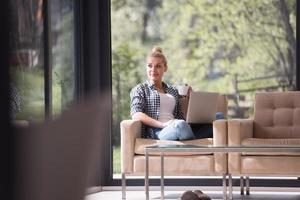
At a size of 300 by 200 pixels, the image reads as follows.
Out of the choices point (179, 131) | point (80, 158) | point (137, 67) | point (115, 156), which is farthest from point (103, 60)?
point (80, 158)

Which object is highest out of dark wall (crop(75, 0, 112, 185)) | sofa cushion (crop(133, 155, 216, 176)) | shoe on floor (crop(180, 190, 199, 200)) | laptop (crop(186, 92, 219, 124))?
dark wall (crop(75, 0, 112, 185))

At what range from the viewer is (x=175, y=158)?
225 inches

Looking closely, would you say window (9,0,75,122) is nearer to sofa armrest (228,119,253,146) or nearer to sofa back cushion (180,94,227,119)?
sofa back cushion (180,94,227,119)

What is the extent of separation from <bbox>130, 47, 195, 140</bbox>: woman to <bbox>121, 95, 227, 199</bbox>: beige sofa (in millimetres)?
86

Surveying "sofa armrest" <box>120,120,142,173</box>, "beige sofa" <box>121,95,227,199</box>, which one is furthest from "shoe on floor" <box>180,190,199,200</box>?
"sofa armrest" <box>120,120,142,173</box>

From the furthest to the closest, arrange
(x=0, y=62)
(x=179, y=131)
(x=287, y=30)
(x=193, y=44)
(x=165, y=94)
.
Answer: (x=193, y=44), (x=287, y=30), (x=165, y=94), (x=179, y=131), (x=0, y=62)

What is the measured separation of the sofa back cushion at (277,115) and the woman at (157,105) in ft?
2.16

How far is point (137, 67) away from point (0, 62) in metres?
6.83

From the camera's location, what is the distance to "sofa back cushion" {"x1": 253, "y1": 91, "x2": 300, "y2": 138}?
6.03m

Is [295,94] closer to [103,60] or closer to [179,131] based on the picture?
[179,131]

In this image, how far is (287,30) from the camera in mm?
6695

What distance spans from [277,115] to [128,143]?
50.8 inches

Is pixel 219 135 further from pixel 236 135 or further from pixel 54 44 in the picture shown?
pixel 54 44

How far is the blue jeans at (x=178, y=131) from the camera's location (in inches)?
223
